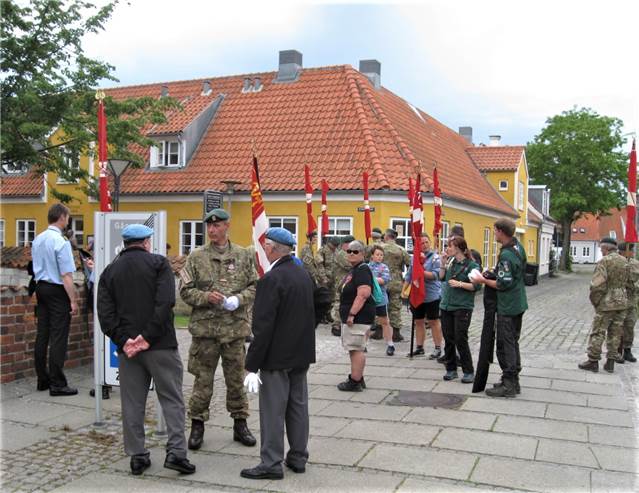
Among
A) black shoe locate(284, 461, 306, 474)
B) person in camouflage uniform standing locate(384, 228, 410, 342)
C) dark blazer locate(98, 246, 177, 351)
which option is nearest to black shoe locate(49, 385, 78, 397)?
dark blazer locate(98, 246, 177, 351)

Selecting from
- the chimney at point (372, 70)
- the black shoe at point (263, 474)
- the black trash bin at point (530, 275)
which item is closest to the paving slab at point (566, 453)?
the black shoe at point (263, 474)

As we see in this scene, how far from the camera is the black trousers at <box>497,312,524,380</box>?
25.3ft

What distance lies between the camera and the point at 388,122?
22.8 m

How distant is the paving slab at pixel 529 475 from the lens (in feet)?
16.0

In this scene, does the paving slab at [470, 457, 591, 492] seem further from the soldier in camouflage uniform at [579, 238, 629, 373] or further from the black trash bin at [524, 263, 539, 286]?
the soldier in camouflage uniform at [579, 238, 629, 373]

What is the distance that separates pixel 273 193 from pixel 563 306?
1031 centimetres

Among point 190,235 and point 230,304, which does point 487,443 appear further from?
point 190,235

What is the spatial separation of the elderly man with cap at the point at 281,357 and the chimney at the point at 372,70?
23.3 meters

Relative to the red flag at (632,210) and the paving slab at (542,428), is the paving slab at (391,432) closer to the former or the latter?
the paving slab at (542,428)

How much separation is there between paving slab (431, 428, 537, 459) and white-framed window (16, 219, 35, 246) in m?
24.4

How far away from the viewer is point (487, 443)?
19.3ft

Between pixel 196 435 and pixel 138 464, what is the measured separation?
2.41 ft

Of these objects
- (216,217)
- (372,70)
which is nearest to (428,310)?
(216,217)

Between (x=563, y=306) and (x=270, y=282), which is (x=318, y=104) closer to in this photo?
(x=563, y=306)
